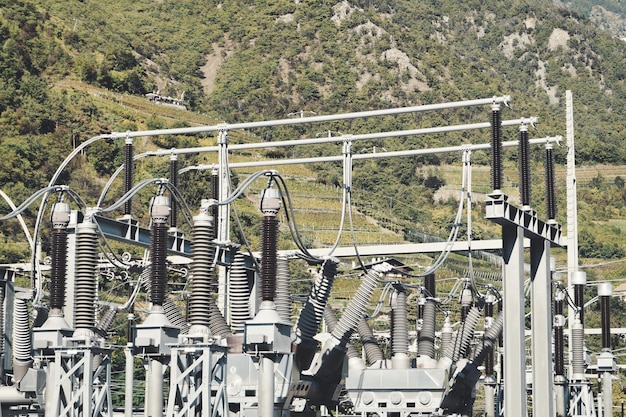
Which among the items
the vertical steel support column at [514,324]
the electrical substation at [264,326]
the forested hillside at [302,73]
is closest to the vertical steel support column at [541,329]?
the electrical substation at [264,326]

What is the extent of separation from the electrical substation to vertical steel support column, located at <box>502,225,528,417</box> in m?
0.02

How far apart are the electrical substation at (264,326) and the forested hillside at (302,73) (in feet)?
112

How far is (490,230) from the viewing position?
100 meters

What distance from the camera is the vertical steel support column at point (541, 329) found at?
25250 mm

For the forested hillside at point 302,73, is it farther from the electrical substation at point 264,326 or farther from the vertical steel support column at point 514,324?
the vertical steel support column at point 514,324

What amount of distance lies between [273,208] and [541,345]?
330 inches

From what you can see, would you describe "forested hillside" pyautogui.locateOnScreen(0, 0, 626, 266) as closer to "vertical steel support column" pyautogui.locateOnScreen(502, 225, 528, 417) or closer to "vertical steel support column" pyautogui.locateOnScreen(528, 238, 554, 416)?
"vertical steel support column" pyautogui.locateOnScreen(528, 238, 554, 416)

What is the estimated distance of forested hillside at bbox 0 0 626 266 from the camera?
91500 millimetres

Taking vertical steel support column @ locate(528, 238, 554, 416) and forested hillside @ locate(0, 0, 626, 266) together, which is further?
forested hillside @ locate(0, 0, 626, 266)

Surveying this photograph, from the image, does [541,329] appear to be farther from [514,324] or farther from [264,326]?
[264,326]

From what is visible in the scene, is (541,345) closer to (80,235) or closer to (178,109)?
(80,235)

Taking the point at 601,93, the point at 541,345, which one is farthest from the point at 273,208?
the point at 601,93

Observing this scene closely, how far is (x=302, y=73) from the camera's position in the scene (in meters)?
134

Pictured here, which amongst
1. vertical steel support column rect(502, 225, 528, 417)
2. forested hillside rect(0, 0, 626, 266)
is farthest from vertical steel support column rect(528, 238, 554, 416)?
forested hillside rect(0, 0, 626, 266)
